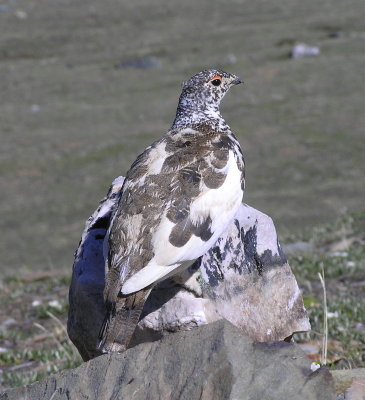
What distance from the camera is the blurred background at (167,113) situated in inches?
805

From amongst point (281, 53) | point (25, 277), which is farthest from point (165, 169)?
point (281, 53)

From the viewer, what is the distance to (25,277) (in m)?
14.0

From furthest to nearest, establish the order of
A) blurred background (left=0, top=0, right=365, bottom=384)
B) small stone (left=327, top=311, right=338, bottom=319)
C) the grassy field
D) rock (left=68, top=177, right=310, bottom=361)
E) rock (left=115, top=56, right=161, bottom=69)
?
rock (left=115, top=56, right=161, bottom=69)
blurred background (left=0, top=0, right=365, bottom=384)
small stone (left=327, top=311, right=338, bottom=319)
the grassy field
rock (left=68, top=177, right=310, bottom=361)

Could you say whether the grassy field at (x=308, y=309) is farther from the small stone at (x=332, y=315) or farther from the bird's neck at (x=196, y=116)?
the bird's neck at (x=196, y=116)

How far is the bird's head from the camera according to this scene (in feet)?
23.0

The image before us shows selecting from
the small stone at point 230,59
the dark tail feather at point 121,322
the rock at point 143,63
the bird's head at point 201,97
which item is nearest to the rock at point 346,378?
the dark tail feather at point 121,322

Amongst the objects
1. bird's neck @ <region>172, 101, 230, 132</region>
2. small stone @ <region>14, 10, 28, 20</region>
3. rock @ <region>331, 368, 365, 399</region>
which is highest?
bird's neck @ <region>172, 101, 230, 132</region>

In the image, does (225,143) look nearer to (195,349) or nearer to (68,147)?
(195,349)

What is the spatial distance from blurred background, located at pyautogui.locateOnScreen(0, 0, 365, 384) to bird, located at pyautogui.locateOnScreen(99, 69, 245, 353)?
2.92 meters

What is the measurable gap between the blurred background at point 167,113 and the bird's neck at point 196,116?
2.80 m

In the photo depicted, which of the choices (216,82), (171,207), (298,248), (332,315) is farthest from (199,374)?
(298,248)

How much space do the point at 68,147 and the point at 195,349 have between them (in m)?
28.5

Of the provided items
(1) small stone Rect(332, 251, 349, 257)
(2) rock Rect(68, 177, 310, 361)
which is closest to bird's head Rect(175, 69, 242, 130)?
(2) rock Rect(68, 177, 310, 361)

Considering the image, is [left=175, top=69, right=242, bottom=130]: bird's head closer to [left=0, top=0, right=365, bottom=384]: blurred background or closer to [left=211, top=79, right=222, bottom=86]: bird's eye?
[left=211, top=79, right=222, bottom=86]: bird's eye
